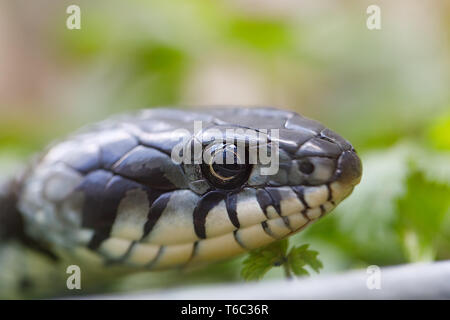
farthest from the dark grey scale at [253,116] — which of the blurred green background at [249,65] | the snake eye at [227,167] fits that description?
the blurred green background at [249,65]

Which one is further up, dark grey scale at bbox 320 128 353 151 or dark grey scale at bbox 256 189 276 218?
dark grey scale at bbox 320 128 353 151

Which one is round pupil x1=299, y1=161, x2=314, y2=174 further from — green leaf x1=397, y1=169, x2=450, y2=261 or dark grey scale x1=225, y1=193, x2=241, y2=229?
green leaf x1=397, y1=169, x2=450, y2=261

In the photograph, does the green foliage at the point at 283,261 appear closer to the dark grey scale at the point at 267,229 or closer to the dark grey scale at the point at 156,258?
the dark grey scale at the point at 267,229

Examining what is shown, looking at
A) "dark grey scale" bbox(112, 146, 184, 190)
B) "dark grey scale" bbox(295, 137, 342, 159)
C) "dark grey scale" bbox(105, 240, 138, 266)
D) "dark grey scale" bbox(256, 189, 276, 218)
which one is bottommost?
"dark grey scale" bbox(105, 240, 138, 266)

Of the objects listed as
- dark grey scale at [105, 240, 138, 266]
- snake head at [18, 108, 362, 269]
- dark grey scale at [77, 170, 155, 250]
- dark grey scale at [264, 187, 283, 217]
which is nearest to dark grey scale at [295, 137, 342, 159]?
snake head at [18, 108, 362, 269]

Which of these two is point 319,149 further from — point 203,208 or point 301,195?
point 203,208
